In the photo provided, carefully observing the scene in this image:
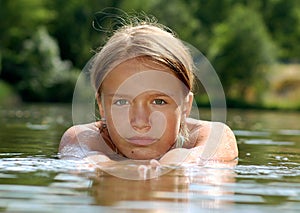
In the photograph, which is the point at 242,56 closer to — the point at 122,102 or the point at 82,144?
the point at 82,144

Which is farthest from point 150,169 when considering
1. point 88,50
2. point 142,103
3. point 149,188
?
point 88,50

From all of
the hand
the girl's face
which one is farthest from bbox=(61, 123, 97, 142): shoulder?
the hand

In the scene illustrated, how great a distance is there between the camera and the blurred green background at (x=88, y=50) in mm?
47625

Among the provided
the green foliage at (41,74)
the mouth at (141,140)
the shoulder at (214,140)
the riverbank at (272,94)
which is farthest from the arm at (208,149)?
the green foliage at (41,74)

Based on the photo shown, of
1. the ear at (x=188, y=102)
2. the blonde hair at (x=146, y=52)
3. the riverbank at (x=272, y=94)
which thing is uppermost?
the riverbank at (x=272, y=94)

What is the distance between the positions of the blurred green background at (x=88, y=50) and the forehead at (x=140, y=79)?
1449 inches

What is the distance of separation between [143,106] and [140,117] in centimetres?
9

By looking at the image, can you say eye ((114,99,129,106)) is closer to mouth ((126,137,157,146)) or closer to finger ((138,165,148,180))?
mouth ((126,137,157,146))

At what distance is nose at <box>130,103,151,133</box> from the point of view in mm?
5082

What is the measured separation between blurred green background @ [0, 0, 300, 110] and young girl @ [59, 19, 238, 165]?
36.5m

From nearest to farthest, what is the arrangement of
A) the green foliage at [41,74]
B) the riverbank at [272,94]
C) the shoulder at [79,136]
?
the shoulder at [79,136], the riverbank at [272,94], the green foliage at [41,74]

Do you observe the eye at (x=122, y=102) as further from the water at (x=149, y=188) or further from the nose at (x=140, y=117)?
the water at (x=149, y=188)

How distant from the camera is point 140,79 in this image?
5.29m

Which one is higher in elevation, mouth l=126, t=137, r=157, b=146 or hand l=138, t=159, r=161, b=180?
mouth l=126, t=137, r=157, b=146
